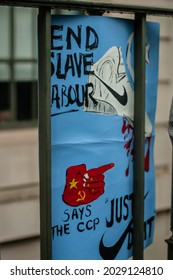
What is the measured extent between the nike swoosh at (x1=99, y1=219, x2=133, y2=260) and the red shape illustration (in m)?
0.37

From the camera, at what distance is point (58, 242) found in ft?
12.5

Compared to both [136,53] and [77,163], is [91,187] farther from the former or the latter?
[136,53]

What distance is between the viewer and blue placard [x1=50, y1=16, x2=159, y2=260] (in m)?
3.68

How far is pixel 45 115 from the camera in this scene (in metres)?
3.50

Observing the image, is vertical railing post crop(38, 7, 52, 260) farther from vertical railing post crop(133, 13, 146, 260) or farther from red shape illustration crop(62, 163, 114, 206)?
vertical railing post crop(133, 13, 146, 260)

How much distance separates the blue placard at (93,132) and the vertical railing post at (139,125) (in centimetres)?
4

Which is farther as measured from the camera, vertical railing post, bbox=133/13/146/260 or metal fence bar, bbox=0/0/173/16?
vertical railing post, bbox=133/13/146/260

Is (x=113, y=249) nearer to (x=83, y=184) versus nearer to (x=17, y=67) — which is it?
(x=83, y=184)

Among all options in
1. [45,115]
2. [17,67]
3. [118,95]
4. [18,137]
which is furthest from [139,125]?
[17,67]

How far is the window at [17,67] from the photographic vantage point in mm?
6711

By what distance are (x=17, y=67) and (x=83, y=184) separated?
10.8ft

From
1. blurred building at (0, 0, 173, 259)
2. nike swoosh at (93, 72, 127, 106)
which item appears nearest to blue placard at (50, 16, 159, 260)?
nike swoosh at (93, 72, 127, 106)
